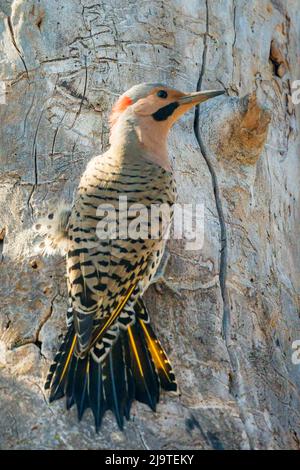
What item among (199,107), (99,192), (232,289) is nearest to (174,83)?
(199,107)

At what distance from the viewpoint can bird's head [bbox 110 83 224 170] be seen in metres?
4.75

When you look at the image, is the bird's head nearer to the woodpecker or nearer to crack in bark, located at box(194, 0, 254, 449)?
the woodpecker

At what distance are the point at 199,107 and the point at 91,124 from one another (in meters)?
0.59

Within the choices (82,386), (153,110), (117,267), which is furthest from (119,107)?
(82,386)

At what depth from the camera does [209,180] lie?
470 centimetres

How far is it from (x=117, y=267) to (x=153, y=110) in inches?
41.6

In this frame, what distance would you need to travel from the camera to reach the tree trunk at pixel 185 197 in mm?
3906

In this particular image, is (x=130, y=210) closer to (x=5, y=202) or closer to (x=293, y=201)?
(x=5, y=202)

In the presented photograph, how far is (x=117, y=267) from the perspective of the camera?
417cm

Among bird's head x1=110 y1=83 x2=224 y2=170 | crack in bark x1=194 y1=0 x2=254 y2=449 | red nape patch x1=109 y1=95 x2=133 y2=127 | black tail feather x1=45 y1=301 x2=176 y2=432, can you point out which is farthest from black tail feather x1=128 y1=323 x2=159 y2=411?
red nape patch x1=109 y1=95 x2=133 y2=127

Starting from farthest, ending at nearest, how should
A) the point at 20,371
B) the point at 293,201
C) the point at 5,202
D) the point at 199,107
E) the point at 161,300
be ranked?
the point at 293,201
the point at 199,107
the point at 5,202
the point at 161,300
the point at 20,371

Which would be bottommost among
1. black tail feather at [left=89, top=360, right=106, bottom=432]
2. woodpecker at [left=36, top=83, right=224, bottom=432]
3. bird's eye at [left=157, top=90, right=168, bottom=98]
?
black tail feather at [left=89, top=360, right=106, bottom=432]

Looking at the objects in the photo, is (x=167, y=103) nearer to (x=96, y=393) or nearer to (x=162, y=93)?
(x=162, y=93)
